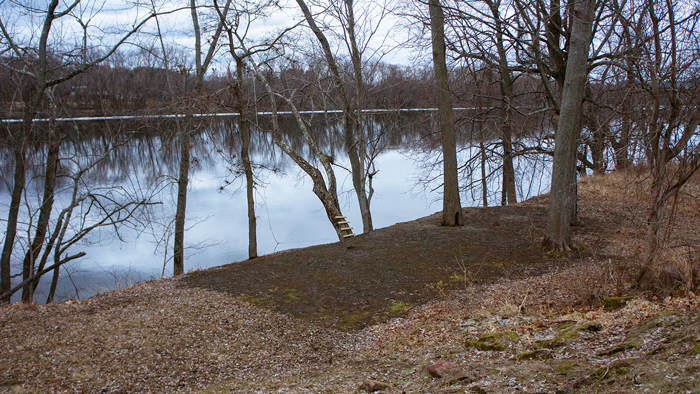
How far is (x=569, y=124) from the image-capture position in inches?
322

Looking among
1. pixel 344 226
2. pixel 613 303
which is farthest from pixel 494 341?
pixel 344 226

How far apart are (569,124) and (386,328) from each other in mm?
4730

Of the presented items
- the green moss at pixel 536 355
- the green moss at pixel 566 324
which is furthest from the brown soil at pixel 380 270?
the green moss at pixel 536 355

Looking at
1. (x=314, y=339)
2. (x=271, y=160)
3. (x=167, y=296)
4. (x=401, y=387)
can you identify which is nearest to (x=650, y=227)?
(x=401, y=387)

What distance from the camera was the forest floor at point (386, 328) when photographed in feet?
11.6

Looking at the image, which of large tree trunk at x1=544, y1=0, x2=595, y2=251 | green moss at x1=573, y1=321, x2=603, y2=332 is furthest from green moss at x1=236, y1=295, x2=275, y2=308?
large tree trunk at x1=544, y1=0, x2=595, y2=251

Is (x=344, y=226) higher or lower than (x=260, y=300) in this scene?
higher

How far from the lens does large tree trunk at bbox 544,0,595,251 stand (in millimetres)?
7852

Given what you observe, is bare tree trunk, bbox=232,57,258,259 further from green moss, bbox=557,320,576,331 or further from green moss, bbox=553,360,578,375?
green moss, bbox=553,360,578,375

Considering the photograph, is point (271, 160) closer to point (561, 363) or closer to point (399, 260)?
point (399, 260)

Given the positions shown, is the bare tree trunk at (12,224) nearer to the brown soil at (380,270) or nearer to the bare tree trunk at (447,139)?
the brown soil at (380,270)

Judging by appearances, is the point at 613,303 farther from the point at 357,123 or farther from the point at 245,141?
the point at 357,123

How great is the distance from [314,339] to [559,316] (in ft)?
9.10

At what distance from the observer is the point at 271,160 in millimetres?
26875
